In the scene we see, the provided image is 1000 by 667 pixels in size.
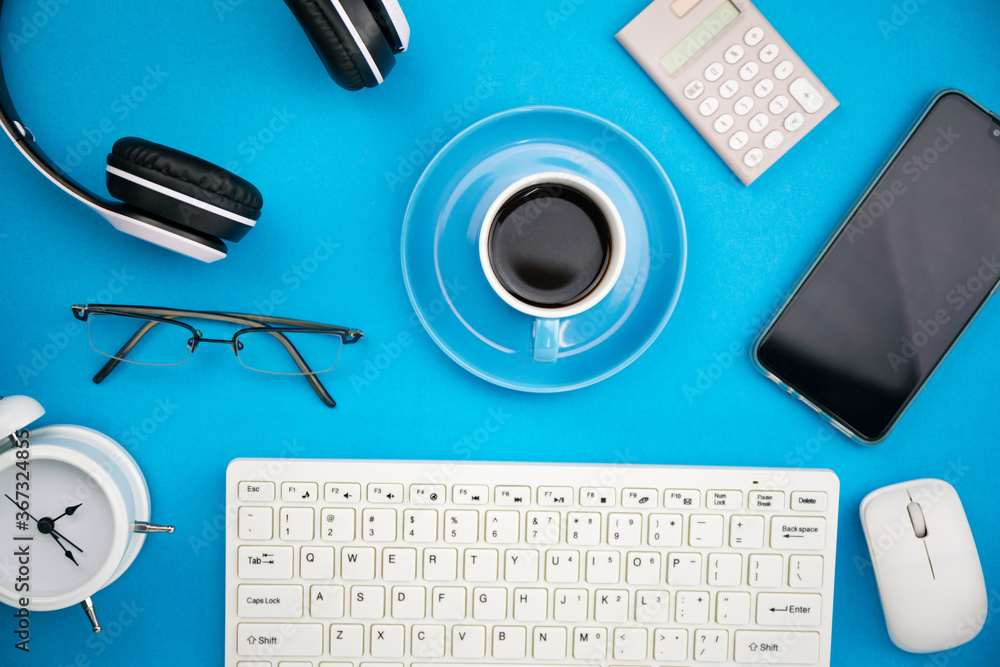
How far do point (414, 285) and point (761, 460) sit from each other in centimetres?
46

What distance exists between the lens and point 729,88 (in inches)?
27.5

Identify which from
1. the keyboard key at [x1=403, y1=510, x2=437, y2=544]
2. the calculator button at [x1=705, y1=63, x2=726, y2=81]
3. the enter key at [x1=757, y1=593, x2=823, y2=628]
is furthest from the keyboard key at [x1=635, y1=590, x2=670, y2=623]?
the calculator button at [x1=705, y1=63, x2=726, y2=81]

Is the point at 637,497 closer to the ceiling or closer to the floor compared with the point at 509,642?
closer to the ceiling

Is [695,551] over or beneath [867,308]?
beneath

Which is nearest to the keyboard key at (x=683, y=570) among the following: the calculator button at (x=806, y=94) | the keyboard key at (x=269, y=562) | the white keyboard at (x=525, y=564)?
the white keyboard at (x=525, y=564)

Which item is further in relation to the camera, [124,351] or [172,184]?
[124,351]

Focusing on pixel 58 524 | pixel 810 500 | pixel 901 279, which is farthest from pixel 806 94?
pixel 58 524

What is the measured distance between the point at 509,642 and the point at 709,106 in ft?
2.14

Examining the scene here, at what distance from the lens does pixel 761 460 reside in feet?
2.38

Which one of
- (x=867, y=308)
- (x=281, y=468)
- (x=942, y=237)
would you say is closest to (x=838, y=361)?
(x=867, y=308)

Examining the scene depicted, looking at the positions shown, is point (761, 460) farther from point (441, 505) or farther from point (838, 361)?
point (441, 505)

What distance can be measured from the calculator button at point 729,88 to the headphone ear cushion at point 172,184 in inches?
21.5

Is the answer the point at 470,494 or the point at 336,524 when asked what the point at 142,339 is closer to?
the point at 336,524

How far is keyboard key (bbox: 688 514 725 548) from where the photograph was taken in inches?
27.1
